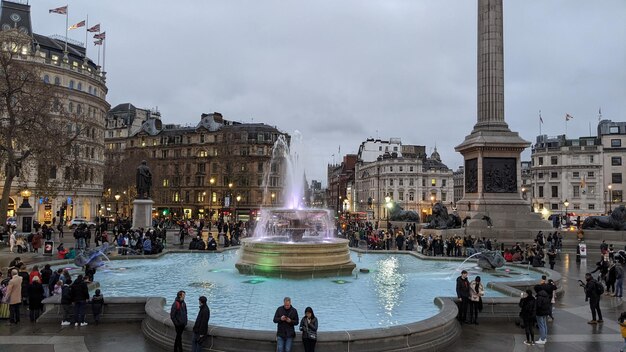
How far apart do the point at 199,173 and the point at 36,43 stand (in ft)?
122

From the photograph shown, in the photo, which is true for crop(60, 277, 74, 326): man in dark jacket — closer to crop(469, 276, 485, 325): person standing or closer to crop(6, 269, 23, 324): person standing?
crop(6, 269, 23, 324): person standing

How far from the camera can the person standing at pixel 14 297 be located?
38.0 ft

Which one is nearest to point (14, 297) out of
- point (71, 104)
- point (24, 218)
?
point (24, 218)

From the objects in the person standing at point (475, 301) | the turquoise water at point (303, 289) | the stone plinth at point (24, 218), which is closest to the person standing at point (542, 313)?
the person standing at point (475, 301)

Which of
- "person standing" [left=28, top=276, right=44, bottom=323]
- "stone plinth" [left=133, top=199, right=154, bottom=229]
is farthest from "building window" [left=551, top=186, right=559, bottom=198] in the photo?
"person standing" [left=28, top=276, right=44, bottom=323]

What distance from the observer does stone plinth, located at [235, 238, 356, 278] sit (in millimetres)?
17188

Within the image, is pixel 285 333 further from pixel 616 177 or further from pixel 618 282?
pixel 616 177

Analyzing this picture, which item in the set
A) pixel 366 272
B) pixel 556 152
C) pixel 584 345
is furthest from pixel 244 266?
pixel 556 152

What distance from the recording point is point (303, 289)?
1502 centimetres

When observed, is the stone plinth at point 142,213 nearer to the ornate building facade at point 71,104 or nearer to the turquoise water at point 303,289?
the turquoise water at point 303,289

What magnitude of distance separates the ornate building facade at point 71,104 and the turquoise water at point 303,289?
4316 cm

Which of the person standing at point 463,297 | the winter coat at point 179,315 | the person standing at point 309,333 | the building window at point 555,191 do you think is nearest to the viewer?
the person standing at point 309,333

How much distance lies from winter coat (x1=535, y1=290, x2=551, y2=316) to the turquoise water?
256cm

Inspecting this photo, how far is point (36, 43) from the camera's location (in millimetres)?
61094
